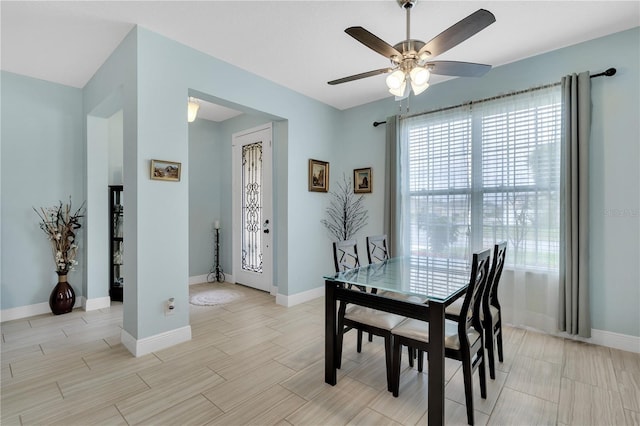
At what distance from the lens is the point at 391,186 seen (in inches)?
160

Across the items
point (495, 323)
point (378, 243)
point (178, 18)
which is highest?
point (178, 18)

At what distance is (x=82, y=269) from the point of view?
3.95m

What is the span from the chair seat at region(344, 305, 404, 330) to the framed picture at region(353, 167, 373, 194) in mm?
2437

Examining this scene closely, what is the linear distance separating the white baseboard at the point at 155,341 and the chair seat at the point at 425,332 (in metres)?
2.01

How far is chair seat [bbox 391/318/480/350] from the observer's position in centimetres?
182

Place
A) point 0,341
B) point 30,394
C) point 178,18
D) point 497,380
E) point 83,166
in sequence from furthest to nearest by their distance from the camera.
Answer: point 83,166, point 0,341, point 178,18, point 497,380, point 30,394

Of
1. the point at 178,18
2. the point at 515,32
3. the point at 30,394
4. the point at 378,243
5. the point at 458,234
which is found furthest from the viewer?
the point at 458,234

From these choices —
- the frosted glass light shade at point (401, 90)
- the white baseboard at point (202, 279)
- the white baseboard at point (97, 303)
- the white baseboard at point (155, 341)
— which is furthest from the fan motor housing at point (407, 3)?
the white baseboard at point (97, 303)

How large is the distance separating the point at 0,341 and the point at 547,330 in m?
5.31

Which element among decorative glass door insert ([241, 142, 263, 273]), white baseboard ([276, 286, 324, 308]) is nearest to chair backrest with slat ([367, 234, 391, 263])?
white baseboard ([276, 286, 324, 308])

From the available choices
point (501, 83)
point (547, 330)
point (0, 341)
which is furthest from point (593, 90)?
point (0, 341)

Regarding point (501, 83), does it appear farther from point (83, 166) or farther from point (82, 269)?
point (82, 269)

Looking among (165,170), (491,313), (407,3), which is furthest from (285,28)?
(491,313)

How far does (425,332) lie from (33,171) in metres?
4.58
